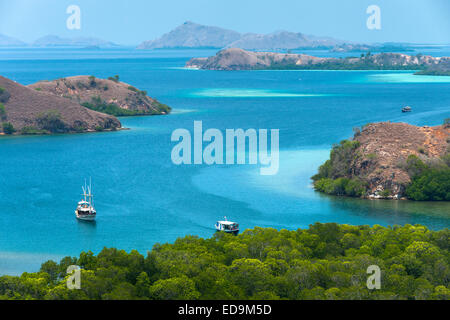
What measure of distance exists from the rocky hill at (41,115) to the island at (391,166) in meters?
49.8

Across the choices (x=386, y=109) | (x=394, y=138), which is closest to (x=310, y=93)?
(x=386, y=109)

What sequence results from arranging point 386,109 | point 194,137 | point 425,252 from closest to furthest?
point 425,252 < point 194,137 < point 386,109

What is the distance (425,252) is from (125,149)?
55331 mm

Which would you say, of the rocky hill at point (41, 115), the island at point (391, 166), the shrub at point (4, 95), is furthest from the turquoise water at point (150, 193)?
the shrub at point (4, 95)

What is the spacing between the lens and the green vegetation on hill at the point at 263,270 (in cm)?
3644

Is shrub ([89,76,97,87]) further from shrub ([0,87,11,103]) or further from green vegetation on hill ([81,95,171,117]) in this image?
shrub ([0,87,11,103])

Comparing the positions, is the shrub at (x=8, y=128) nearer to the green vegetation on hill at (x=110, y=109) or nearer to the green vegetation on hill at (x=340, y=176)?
the green vegetation on hill at (x=110, y=109)

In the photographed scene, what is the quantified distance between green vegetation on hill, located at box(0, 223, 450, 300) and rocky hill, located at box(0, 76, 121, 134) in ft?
219

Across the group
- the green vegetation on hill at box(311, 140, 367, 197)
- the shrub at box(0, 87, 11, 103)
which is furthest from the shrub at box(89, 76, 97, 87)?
the green vegetation on hill at box(311, 140, 367, 197)

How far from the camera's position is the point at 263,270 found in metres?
39.0

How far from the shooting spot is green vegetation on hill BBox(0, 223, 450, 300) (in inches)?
1435

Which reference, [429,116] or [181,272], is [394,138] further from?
[429,116]
